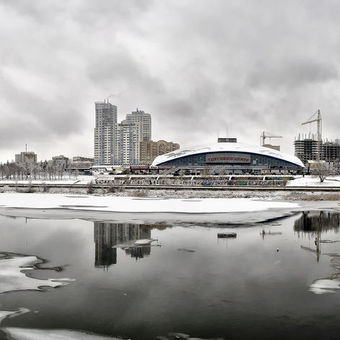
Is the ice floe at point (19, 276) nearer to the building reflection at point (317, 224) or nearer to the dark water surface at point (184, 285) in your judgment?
the dark water surface at point (184, 285)

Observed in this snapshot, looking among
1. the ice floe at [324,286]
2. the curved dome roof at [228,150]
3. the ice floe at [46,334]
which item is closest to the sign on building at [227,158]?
the curved dome roof at [228,150]

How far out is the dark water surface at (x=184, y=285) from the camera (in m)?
10.2

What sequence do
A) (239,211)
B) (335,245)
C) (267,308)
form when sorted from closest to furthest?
(267,308) → (335,245) → (239,211)

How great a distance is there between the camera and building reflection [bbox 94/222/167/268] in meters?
18.0

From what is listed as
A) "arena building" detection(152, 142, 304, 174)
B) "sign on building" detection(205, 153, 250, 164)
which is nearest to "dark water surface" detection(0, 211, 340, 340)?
"arena building" detection(152, 142, 304, 174)

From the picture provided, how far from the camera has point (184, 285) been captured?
13.5 metres

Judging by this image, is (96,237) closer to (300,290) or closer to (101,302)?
(101,302)

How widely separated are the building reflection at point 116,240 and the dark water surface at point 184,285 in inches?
3.4

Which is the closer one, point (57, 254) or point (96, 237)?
point (57, 254)

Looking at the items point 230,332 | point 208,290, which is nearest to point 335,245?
point 208,290

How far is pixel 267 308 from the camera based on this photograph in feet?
37.3

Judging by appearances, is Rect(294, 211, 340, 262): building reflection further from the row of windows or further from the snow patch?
the row of windows

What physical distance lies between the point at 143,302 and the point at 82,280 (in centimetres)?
338

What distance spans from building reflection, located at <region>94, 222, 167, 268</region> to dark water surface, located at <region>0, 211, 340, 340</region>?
9 centimetres
